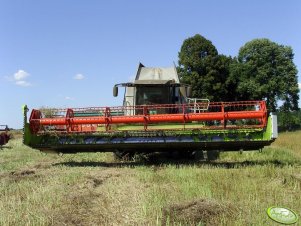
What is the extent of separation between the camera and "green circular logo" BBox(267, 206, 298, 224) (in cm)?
409

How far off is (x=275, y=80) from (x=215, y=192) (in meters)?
39.2

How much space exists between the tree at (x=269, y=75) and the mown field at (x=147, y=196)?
35573mm

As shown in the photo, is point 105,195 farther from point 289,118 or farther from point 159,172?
point 289,118

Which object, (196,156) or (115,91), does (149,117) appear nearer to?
(115,91)

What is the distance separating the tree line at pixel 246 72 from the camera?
4075cm

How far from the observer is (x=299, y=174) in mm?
7457

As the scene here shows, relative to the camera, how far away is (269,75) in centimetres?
4344

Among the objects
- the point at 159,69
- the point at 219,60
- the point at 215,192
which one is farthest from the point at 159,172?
the point at 219,60

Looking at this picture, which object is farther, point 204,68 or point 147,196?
point 204,68

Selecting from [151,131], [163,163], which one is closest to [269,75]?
[163,163]

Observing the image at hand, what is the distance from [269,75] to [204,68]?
7.35m

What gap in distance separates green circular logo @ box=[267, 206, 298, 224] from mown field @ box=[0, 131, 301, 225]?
3.8 inches

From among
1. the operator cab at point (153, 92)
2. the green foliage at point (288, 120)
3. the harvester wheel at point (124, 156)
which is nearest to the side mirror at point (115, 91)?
the operator cab at point (153, 92)

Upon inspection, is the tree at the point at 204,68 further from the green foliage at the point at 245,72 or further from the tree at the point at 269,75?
the tree at the point at 269,75
